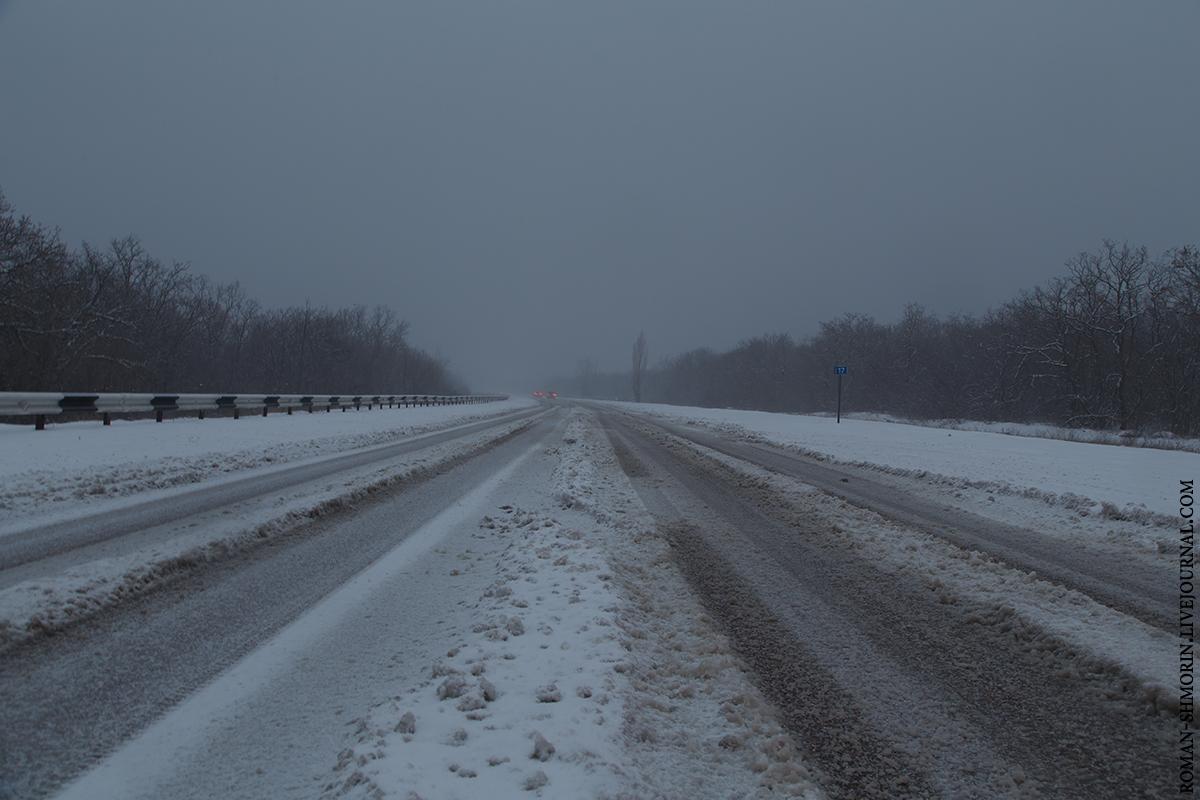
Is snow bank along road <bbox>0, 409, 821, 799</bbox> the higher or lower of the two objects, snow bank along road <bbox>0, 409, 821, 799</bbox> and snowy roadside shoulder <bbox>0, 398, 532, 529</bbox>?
the lower

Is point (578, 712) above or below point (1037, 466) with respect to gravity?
below

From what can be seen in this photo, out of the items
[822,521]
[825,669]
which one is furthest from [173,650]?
[822,521]

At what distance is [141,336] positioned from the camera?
133ft

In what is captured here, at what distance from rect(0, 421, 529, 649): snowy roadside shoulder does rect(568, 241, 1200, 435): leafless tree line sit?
133 feet

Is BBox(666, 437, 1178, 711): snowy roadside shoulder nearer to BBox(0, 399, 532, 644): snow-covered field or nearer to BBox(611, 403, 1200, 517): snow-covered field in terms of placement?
BBox(611, 403, 1200, 517): snow-covered field

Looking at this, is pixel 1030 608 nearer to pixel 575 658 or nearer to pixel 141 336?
pixel 575 658

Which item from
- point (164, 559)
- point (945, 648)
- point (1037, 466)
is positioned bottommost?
point (945, 648)

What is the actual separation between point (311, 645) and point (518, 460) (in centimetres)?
920

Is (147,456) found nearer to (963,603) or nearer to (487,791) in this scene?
(487,791)

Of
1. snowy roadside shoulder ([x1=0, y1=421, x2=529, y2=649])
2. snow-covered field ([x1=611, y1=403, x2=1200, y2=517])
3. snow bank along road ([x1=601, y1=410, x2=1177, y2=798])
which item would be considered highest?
snow-covered field ([x1=611, y1=403, x2=1200, y2=517])

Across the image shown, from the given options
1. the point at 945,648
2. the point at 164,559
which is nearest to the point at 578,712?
the point at 945,648

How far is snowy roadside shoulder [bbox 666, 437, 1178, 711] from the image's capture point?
3.48 meters

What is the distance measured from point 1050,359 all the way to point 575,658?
49.5 m

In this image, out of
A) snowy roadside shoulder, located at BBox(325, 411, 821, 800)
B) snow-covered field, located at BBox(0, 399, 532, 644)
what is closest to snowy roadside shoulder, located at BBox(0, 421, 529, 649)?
snow-covered field, located at BBox(0, 399, 532, 644)
